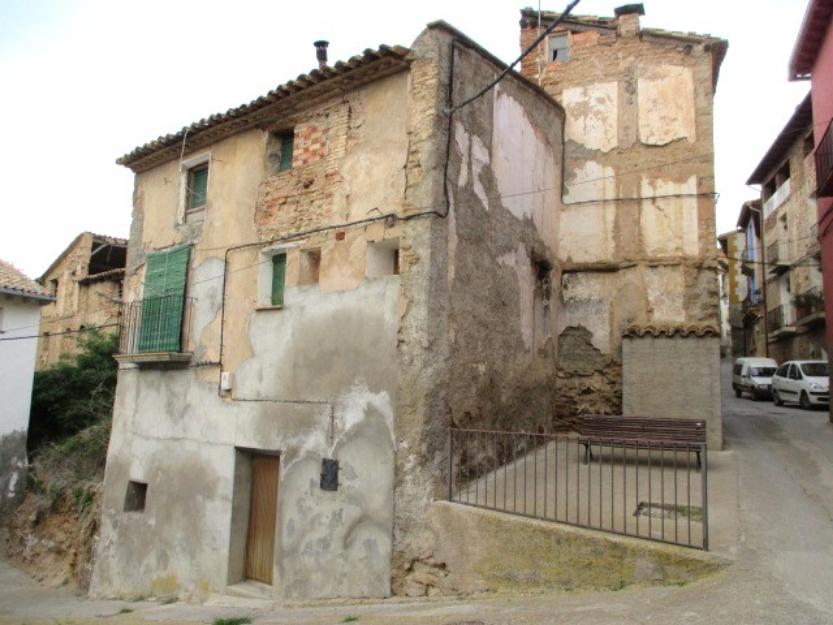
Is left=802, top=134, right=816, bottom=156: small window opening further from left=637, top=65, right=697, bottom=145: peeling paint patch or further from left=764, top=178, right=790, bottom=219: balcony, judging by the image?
left=637, top=65, right=697, bottom=145: peeling paint patch

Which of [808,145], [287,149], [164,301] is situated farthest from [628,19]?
[808,145]

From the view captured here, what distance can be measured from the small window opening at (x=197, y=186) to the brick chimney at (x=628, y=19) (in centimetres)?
827

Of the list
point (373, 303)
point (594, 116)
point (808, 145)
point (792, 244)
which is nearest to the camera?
point (373, 303)

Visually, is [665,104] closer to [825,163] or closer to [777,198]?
[825,163]

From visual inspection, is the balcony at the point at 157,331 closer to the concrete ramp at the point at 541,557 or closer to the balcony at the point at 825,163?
the concrete ramp at the point at 541,557

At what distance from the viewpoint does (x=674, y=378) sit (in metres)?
11.1

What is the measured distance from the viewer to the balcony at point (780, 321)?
2588 cm

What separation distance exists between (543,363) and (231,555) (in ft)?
18.9

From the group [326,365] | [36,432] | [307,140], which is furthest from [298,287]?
[36,432]

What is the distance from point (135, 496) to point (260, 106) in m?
7.02

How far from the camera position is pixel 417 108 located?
8.48 meters

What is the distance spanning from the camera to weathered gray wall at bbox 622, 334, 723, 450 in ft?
35.4

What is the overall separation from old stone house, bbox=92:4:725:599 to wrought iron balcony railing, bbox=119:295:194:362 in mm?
53

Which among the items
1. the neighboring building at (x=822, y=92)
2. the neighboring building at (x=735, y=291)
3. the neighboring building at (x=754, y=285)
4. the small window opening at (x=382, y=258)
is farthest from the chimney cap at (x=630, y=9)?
the neighboring building at (x=735, y=291)
